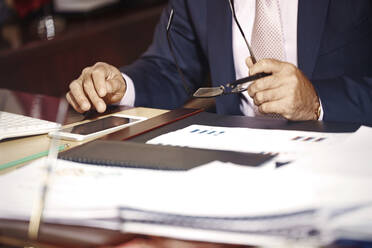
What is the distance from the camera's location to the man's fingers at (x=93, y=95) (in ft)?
3.37

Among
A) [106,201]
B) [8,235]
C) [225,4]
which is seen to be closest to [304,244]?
[106,201]

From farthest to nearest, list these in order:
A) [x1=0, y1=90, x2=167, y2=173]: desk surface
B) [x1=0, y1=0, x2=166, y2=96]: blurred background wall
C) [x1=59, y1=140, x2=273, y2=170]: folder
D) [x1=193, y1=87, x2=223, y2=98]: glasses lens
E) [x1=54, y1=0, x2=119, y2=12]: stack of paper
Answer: [x1=54, y1=0, x2=119, y2=12]: stack of paper
[x1=0, y1=0, x2=166, y2=96]: blurred background wall
[x1=193, y1=87, x2=223, y2=98]: glasses lens
[x1=0, y1=90, x2=167, y2=173]: desk surface
[x1=59, y1=140, x2=273, y2=170]: folder

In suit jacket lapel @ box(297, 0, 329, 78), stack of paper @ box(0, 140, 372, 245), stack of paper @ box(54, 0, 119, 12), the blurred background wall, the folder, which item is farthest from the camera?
stack of paper @ box(54, 0, 119, 12)

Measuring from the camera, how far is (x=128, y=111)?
3.52 feet

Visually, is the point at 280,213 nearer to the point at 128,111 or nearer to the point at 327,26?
the point at 128,111

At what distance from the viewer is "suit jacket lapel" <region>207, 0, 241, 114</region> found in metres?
1.30

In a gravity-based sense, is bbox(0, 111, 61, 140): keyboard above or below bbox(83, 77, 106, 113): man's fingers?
below

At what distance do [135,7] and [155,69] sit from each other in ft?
6.70

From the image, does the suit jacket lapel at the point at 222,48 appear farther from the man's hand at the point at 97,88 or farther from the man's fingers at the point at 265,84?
the man's fingers at the point at 265,84

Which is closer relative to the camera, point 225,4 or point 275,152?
point 275,152

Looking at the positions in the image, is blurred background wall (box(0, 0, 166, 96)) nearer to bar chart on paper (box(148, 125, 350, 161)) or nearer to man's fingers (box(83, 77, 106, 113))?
man's fingers (box(83, 77, 106, 113))

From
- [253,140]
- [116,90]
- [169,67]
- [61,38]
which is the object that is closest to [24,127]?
[116,90]

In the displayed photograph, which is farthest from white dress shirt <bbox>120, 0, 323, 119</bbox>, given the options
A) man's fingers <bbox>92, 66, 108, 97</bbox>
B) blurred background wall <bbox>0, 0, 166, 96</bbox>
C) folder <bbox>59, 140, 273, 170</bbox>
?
blurred background wall <bbox>0, 0, 166, 96</bbox>

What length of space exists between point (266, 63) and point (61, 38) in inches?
76.0
